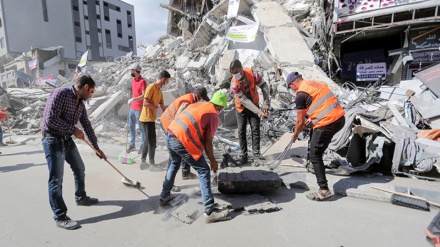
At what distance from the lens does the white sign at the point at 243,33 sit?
1019 cm

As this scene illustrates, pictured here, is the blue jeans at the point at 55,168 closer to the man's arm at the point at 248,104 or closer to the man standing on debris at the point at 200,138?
the man standing on debris at the point at 200,138

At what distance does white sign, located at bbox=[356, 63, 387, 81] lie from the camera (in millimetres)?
10570

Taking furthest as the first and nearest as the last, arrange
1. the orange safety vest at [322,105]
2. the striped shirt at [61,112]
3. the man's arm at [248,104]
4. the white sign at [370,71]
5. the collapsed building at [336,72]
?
the white sign at [370,71], the man's arm at [248,104], the collapsed building at [336,72], the orange safety vest at [322,105], the striped shirt at [61,112]

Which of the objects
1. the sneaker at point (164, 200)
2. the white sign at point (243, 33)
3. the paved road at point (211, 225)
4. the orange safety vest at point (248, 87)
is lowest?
the paved road at point (211, 225)

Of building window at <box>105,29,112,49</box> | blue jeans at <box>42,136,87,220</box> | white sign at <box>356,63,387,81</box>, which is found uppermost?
building window at <box>105,29,112,49</box>

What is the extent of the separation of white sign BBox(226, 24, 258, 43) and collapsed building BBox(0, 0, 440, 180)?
0.04m

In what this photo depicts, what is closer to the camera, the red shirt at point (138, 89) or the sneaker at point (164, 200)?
the sneaker at point (164, 200)

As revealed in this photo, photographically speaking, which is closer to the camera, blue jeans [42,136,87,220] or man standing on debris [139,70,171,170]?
blue jeans [42,136,87,220]

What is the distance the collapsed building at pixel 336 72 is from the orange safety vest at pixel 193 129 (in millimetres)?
2496

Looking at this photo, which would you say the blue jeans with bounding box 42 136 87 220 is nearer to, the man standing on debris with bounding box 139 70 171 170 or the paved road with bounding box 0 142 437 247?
the paved road with bounding box 0 142 437 247

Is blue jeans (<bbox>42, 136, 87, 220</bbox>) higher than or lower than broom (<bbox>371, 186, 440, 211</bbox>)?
higher

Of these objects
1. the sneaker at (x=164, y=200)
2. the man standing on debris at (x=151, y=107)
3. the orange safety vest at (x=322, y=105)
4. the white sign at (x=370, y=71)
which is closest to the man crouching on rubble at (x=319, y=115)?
the orange safety vest at (x=322, y=105)

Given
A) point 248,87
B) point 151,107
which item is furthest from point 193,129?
point 248,87

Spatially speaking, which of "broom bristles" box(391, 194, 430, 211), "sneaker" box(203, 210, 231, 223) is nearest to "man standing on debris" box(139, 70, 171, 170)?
"sneaker" box(203, 210, 231, 223)
